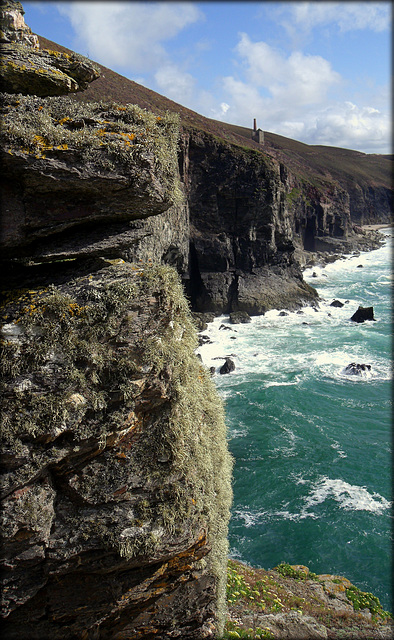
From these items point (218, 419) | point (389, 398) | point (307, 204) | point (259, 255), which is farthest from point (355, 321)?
point (307, 204)

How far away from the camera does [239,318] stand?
157 feet

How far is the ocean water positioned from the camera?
17.5 meters

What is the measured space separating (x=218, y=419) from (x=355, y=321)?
141ft

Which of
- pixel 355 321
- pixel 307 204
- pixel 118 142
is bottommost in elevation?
pixel 355 321

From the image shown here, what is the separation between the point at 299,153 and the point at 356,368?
12132 cm

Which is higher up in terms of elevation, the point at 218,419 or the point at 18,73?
the point at 18,73

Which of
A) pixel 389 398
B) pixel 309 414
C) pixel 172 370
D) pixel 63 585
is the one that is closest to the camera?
pixel 63 585

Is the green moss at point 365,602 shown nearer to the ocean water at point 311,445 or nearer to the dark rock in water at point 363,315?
the ocean water at point 311,445

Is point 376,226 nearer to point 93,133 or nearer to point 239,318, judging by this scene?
point 239,318

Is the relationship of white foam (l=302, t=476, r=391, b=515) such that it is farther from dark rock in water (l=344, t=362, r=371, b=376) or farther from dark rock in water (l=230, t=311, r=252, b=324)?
dark rock in water (l=230, t=311, r=252, b=324)

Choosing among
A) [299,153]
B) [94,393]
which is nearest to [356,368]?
[94,393]

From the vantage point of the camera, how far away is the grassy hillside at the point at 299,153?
60450 millimetres

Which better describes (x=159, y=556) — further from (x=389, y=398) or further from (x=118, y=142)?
(x=389, y=398)

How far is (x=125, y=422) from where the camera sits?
6.67 m
